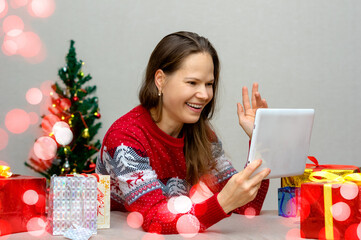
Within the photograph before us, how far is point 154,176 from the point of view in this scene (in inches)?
52.7

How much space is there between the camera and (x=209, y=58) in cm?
154

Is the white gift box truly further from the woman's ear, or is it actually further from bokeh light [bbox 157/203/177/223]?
the woman's ear

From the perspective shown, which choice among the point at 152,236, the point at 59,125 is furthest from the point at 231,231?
the point at 59,125

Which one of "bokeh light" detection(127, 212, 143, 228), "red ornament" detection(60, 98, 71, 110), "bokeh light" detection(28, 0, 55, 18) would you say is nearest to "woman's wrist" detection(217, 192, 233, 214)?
"bokeh light" detection(127, 212, 143, 228)

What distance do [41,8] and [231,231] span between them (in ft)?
9.09

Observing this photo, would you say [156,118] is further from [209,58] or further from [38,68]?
[38,68]

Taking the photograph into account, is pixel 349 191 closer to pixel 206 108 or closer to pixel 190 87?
pixel 190 87

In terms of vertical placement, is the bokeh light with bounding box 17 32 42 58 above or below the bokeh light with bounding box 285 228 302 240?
above

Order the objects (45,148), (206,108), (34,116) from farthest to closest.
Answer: (34,116) → (45,148) → (206,108)

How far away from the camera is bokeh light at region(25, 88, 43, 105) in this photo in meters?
3.35

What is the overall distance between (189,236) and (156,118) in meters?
0.54

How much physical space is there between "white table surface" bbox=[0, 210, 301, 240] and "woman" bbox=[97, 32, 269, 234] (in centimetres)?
5

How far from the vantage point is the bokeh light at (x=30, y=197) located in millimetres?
1189

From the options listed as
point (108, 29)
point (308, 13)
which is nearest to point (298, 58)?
point (308, 13)
